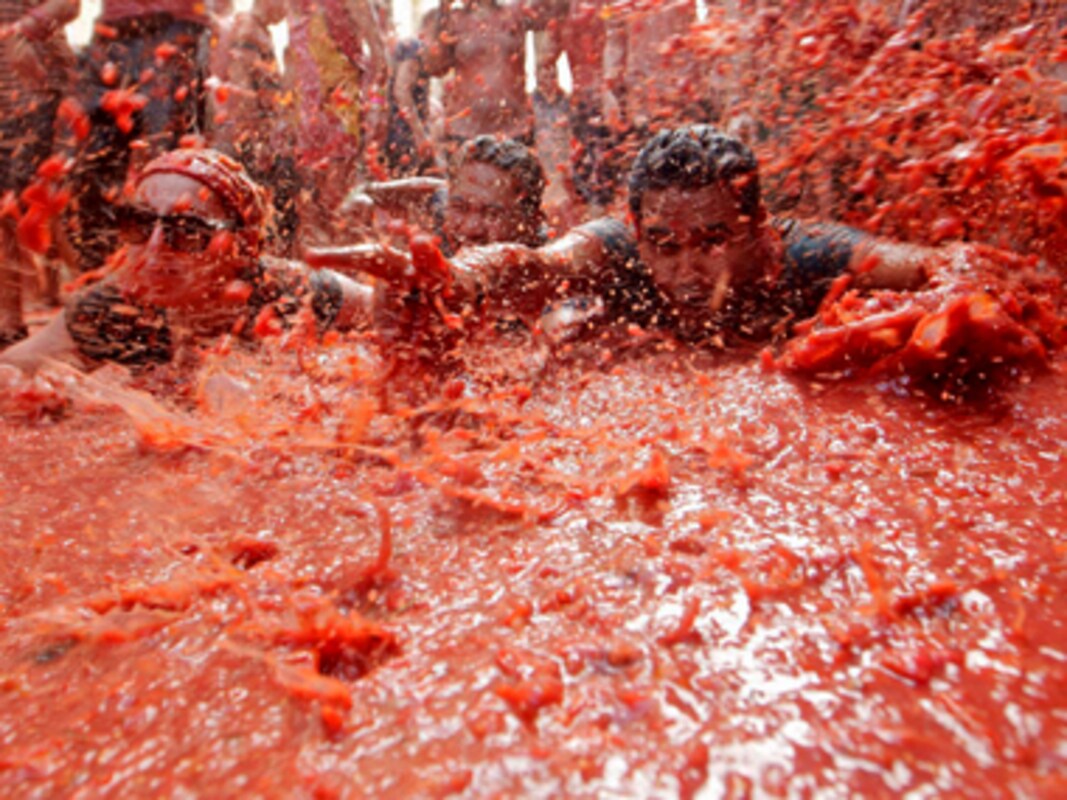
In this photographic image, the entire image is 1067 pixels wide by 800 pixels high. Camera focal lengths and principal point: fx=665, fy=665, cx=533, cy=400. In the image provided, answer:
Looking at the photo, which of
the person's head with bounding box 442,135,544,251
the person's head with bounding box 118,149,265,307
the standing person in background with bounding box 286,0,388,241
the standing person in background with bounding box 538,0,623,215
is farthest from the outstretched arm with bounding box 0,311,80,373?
the standing person in background with bounding box 538,0,623,215

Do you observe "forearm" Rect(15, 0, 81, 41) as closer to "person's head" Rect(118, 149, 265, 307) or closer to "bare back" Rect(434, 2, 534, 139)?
"person's head" Rect(118, 149, 265, 307)

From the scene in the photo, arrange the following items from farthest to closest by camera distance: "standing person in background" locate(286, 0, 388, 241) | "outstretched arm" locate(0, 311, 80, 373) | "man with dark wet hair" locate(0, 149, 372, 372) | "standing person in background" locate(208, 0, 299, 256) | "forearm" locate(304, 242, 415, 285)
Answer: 1. "standing person in background" locate(286, 0, 388, 241)
2. "standing person in background" locate(208, 0, 299, 256)
3. "outstretched arm" locate(0, 311, 80, 373)
4. "man with dark wet hair" locate(0, 149, 372, 372)
5. "forearm" locate(304, 242, 415, 285)

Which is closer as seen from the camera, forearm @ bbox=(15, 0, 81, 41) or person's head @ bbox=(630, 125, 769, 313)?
person's head @ bbox=(630, 125, 769, 313)

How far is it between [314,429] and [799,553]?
4.35 ft

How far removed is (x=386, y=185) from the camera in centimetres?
438

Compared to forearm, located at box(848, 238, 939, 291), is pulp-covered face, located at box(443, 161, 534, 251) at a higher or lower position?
higher

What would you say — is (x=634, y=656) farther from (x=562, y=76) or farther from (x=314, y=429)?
(x=562, y=76)

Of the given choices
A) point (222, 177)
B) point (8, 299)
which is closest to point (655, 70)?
point (222, 177)

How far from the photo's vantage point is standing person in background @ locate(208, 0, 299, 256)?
16.5 ft

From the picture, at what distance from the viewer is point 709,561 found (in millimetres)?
1053

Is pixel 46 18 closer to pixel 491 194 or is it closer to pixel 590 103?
pixel 491 194

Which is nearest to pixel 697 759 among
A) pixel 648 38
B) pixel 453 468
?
pixel 453 468

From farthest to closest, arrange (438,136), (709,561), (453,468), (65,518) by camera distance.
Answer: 1. (438,136)
2. (65,518)
3. (453,468)
4. (709,561)

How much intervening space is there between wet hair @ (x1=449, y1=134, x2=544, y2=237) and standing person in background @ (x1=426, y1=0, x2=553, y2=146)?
66.1 inches
